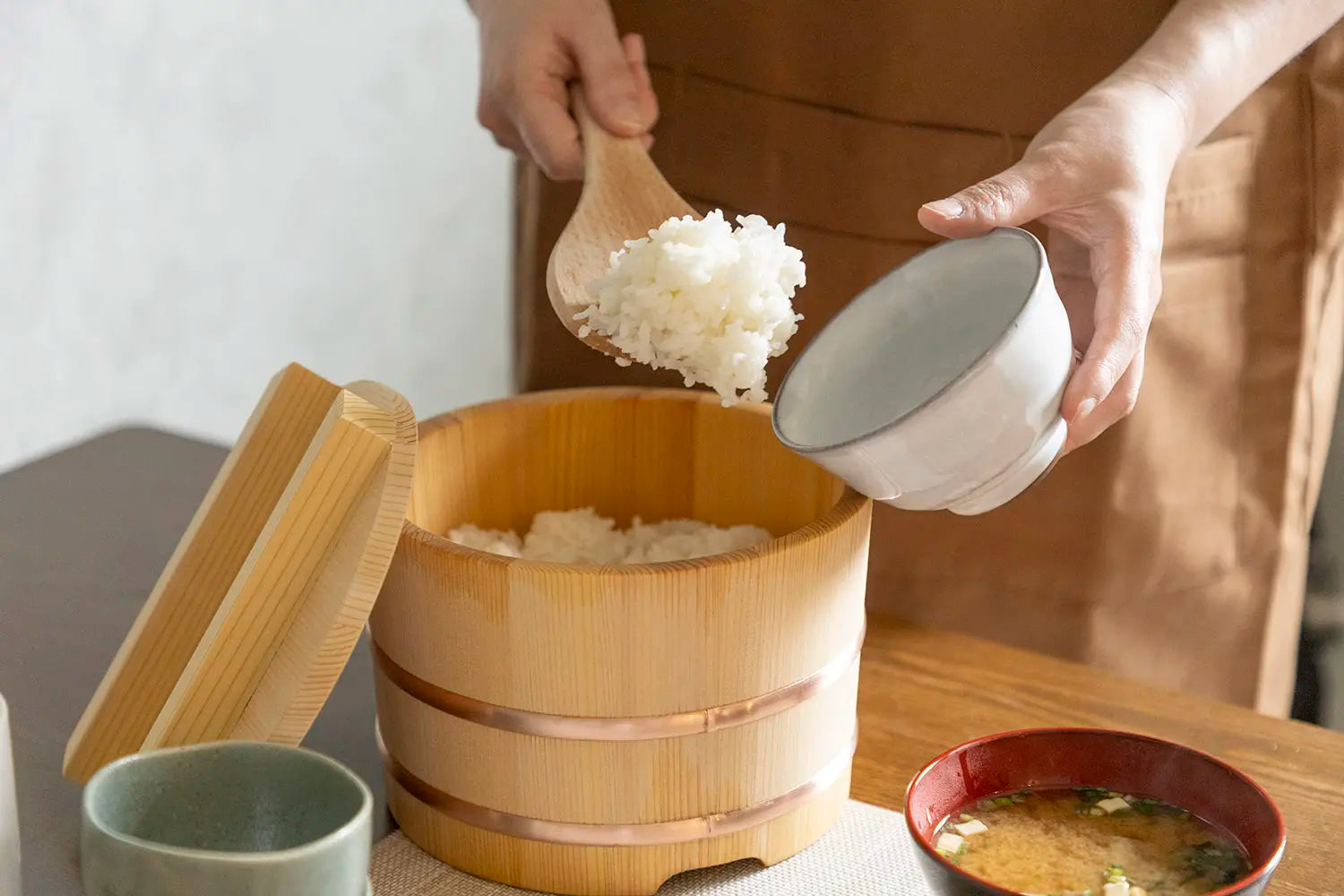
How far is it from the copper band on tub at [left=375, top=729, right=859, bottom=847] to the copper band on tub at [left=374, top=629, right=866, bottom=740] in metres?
0.07

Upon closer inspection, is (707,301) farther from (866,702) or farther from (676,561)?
(866,702)

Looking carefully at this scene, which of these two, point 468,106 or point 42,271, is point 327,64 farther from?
point 42,271

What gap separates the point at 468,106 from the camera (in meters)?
3.58

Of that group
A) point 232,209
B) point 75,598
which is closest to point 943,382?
point 75,598

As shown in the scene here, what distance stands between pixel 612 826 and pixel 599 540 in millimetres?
262

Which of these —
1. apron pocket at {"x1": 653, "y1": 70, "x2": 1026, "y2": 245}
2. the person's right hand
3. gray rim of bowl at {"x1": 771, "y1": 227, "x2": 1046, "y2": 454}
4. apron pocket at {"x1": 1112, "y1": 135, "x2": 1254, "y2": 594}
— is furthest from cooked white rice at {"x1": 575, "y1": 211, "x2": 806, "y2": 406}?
apron pocket at {"x1": 1112, "y1": 135, "x2": 1254, "y2": 594}

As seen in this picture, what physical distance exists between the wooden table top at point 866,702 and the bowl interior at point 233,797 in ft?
0.65

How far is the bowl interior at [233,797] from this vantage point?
2.57 feet

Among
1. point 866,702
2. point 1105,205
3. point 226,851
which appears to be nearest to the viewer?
point 226,851

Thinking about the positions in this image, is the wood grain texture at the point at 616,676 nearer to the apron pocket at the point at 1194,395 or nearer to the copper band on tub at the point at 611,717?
the copper band on tub at the point at 611,717

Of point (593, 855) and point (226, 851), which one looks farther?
point (593, 855)

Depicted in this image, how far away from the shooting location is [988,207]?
1.02 meters

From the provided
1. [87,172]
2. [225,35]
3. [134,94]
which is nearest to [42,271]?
[87,172]

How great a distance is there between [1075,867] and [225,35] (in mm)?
2571
